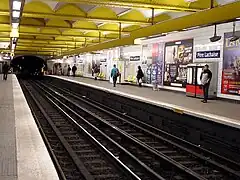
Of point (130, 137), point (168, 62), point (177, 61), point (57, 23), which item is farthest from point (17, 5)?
point (168, 62)

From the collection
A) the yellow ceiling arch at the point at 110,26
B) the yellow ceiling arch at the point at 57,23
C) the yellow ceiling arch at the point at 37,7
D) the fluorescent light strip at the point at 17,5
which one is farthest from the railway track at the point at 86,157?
the yellow ceiling arch at the point at 110,26

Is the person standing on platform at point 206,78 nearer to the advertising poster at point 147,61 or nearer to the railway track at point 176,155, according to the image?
the railway track at point 176,155

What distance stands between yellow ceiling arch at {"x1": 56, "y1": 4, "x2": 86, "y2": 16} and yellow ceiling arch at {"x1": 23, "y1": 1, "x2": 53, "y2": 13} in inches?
15.7

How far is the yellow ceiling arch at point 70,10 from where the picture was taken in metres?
13.9

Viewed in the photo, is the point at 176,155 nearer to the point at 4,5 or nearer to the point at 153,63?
the point at 4,5

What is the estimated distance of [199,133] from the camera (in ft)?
31.7

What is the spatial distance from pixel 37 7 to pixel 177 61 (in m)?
8.27

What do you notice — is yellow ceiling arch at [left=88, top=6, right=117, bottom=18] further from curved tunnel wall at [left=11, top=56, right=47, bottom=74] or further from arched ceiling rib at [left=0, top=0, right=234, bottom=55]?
curved tunnel wall at [left=11, top=56, right=47, bottom=74]

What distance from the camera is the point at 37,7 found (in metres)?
13.5

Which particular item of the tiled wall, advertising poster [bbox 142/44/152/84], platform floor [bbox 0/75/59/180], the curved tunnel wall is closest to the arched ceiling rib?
the tiled wall

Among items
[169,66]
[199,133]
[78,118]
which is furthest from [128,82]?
[199,133]

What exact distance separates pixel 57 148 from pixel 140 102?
17.0 ft

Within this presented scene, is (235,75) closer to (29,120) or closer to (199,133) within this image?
(199,133)

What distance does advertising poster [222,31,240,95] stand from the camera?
538 inches
